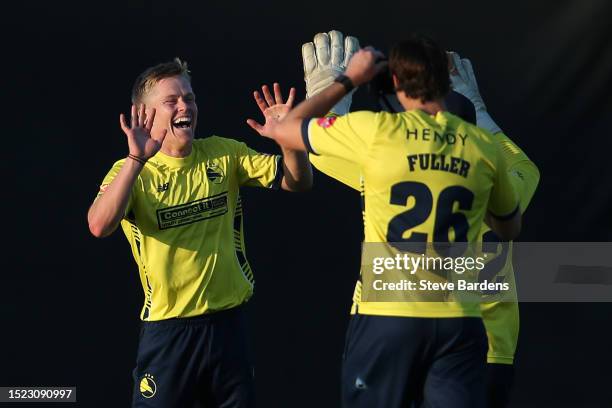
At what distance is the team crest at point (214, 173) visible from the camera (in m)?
4.46

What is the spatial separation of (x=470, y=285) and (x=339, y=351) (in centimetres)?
233

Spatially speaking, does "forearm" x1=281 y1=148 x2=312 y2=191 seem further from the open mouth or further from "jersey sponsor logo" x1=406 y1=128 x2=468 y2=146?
"jersey sponsor logo" x1=406 y1=128 x2=468 y2=146

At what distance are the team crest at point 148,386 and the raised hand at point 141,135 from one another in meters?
0.88

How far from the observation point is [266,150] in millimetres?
5812

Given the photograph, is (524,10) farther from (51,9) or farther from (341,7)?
(51,9)

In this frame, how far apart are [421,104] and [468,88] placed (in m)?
0.97

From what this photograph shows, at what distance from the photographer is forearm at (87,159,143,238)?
4125 mm

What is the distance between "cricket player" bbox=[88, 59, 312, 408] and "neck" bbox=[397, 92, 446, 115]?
74 centimetres

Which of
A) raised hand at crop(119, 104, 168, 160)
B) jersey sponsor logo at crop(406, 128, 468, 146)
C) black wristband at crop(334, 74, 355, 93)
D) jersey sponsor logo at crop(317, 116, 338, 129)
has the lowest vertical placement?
raised hand at crop(119, 104, 168, 160)

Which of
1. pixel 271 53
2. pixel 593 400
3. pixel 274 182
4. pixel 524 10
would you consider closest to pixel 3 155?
pixel 271 53

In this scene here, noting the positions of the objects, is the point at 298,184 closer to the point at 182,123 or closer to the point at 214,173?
the point at 214,173

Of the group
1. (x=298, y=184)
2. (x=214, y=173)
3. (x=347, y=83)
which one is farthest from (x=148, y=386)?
(x=347, y=83)

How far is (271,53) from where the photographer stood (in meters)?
5.82

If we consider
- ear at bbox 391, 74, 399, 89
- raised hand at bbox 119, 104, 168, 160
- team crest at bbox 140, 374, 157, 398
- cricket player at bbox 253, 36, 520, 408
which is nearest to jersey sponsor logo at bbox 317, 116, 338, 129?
cricket player at bbox 253, 36, 520, 408
